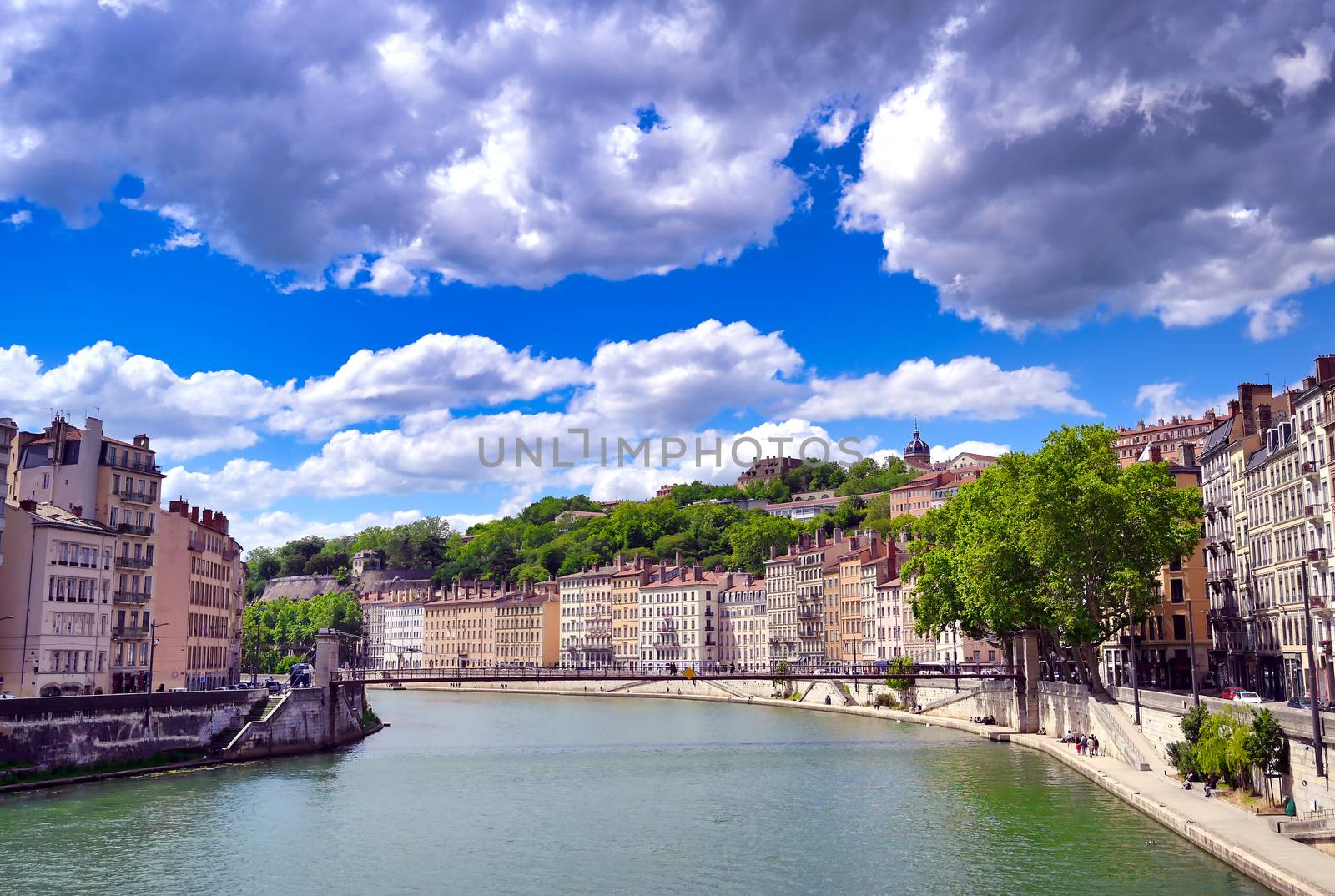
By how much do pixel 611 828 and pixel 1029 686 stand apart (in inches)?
1393

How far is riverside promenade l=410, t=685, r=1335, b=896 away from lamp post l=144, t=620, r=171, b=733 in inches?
1594

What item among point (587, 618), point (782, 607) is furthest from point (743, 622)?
point (587, 618)

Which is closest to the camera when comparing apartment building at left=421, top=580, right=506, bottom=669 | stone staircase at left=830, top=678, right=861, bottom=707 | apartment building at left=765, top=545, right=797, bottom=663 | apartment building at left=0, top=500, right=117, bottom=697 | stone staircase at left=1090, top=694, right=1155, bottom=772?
stone staircase at left=1090, top=694, right=1155, bottom=772

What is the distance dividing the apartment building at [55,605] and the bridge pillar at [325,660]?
415 inches

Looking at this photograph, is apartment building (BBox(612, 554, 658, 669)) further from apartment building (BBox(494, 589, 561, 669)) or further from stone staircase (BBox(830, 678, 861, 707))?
stone staircase (BBox(830, 678, 861, 707))

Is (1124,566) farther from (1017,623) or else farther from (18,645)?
(18,645)

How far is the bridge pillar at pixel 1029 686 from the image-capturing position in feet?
235

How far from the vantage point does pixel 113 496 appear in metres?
71.2

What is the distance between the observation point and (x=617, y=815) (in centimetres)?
4700

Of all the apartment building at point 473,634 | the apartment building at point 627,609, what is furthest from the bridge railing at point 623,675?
A: the apartment building at point 473,634

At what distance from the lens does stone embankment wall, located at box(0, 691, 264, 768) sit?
51312 millimetres

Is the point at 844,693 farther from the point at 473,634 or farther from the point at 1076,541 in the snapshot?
the point at 473,634

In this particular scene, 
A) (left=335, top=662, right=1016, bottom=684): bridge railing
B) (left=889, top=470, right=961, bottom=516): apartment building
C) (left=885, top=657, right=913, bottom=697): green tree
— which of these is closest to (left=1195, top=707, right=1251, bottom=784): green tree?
(left=335, top=662, right=1016, bottom=684): bridge railing

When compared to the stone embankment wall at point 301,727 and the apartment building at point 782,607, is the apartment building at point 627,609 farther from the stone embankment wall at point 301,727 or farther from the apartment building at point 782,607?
the stone embankment wall at point 301,727
